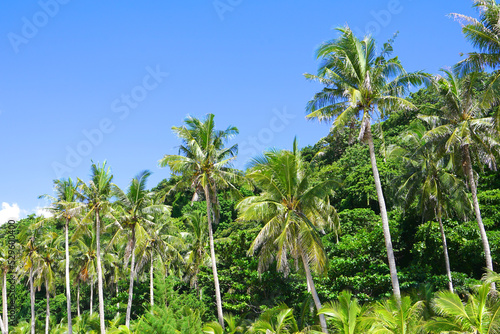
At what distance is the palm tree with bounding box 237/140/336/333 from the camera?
14.6m

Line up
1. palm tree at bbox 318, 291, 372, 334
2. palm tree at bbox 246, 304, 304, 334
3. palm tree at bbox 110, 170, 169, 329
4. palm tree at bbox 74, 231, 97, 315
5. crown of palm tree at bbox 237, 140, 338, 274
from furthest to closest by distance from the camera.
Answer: palm tree at bbox 74, 231, 97, 315 < palm tree at bbox 110, 170, 169, 329 < crown of palm tree at bbox 237, 140, 338, 274 < palm tree at bbox 246, 304, 304, 334 < palm tree at bbox 318, 291, 372, 334

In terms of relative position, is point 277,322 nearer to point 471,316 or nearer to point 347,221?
point 471,316

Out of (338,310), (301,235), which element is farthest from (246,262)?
(338,310)

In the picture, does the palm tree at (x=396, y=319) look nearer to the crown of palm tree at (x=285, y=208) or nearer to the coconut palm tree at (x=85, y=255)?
the crown of palm tree at (x=285, y=208)

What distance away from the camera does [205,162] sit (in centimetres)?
1953

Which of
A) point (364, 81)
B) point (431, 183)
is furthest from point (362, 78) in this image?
point (431, 183)

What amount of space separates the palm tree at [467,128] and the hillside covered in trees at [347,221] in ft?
0.18

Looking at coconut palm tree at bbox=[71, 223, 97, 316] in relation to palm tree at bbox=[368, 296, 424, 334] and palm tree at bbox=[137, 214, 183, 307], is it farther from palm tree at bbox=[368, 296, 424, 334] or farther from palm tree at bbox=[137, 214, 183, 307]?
palm tree at bbox=[368, 296, 424, 334]

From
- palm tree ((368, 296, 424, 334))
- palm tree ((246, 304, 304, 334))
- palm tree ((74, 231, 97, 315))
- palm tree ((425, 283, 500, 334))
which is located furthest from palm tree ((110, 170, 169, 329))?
palm tree ((425, 283, 500, 334))

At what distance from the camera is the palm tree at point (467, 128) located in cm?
1557

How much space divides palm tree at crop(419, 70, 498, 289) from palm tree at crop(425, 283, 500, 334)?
5.76 meters

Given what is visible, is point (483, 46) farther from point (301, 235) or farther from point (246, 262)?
point (246, 262)

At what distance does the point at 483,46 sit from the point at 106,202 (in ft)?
68.6

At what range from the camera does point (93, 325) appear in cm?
Answer: 3158
